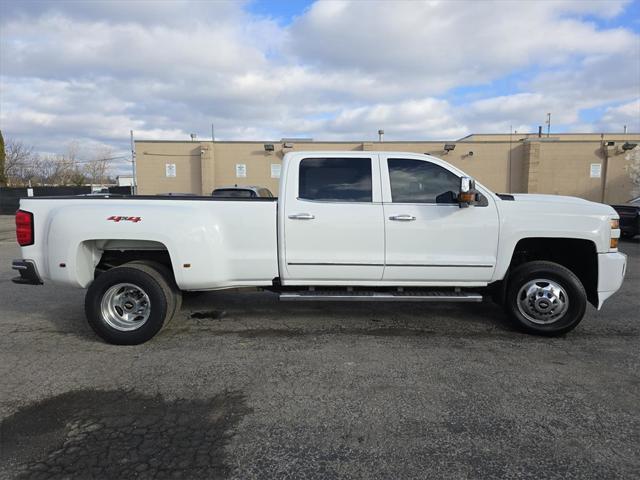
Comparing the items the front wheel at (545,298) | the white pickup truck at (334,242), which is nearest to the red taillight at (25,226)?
the white pickup truck at (334,242)

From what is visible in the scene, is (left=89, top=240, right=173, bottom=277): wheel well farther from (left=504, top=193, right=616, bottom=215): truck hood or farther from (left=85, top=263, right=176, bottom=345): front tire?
(left=504, top=193, right=616, bottom=215): truck hood

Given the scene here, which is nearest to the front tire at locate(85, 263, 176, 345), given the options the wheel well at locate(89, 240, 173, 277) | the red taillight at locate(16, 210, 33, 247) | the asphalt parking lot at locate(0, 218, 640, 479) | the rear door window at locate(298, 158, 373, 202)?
the asphalt parking lot at locate(0, 218, 640, 479)

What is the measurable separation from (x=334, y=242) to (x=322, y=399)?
6.08 ft

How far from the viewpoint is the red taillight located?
4812mm

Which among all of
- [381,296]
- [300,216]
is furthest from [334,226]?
[381,296]

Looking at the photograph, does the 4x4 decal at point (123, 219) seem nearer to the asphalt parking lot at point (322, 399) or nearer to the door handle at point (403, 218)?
the asphalt parking lot at point (322, 399)

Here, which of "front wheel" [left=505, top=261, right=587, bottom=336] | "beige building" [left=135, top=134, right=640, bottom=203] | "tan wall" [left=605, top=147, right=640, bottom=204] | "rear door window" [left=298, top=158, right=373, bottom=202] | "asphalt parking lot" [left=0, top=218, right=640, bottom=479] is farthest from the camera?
"beige building" [left=135, top=134, right=640, bottom=203]

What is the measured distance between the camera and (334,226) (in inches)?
194

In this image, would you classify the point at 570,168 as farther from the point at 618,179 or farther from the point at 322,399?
the point at 322,399

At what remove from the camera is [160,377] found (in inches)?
158

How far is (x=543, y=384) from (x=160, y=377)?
131 inches

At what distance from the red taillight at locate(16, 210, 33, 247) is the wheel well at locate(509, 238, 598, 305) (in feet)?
17.5

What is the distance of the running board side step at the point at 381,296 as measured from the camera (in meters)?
4.98

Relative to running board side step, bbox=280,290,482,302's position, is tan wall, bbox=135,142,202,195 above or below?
above
